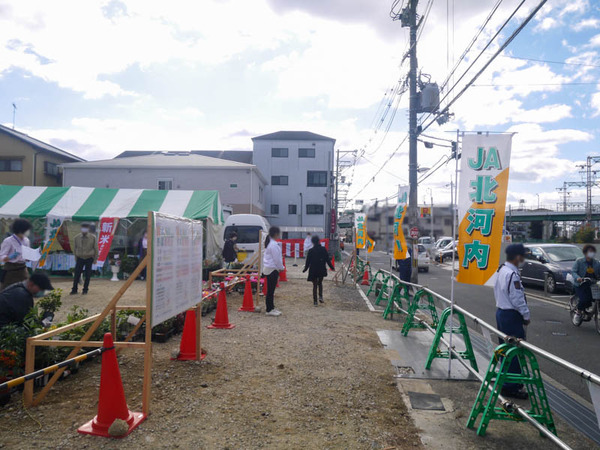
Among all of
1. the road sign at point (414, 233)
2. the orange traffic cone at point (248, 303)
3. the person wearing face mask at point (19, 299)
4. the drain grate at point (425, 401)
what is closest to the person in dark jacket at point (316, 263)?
the orange traffic cone at point (248, 303)

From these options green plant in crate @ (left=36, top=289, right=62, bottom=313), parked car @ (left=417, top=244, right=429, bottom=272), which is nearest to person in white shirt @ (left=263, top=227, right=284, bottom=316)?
green plant in crate @ (left=36, top=289, right=62, bottom=313)

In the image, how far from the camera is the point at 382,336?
7.23 meters

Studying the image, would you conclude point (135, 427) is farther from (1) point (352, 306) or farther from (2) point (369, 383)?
(1) point (352, 306)

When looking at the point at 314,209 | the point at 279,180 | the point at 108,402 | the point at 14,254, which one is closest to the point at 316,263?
the point at 14,254

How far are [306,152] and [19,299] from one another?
3860 centimetres

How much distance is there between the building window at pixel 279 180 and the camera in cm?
4088

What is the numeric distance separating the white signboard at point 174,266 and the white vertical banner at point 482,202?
3.29 meters

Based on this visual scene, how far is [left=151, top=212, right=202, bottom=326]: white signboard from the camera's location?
3748 mm

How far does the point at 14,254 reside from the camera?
634cm

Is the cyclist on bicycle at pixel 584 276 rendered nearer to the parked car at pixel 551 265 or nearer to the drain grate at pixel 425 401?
the drain grate at pixel 425 401

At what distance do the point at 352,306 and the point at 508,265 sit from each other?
6.00 metres

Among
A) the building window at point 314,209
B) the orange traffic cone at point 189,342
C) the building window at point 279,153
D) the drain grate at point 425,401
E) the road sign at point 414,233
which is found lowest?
the drain grate at point 425,401

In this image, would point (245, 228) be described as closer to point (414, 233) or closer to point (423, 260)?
point (414, 233)

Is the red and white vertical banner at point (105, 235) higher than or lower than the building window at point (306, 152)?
lower
